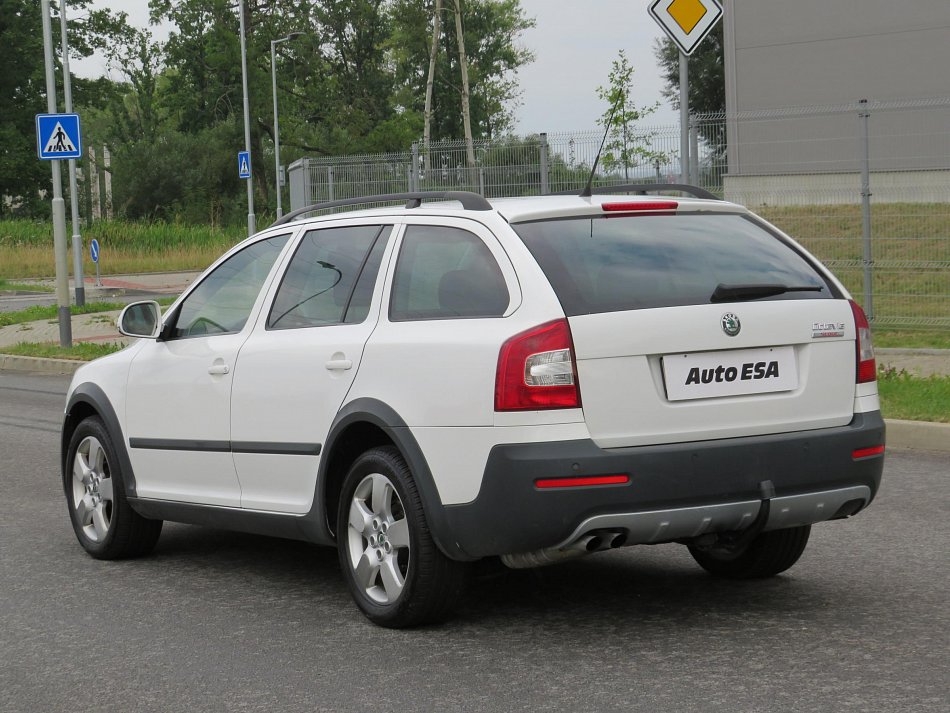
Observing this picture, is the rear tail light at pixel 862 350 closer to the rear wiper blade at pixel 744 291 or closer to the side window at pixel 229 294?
the rear wiper blade at pixel 744 291

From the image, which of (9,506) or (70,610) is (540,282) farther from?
(9,506)

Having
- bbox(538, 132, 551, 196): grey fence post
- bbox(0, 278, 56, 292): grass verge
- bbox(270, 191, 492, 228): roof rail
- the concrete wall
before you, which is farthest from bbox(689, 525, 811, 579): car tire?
bbox(0, 278, 56, 292): grass verge

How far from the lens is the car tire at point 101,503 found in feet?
22.7

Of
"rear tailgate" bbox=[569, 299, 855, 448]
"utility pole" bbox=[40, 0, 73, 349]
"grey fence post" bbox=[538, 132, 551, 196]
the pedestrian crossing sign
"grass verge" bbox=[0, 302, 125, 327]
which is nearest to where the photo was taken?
"rear tailgate" bbox=[569, 299, 855, 448]

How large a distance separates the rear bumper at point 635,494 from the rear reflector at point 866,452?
249mm

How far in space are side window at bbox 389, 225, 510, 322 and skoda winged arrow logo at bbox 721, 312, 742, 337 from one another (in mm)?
753

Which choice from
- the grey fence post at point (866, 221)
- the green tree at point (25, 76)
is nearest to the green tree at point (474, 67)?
the green tree at point (25, 76)

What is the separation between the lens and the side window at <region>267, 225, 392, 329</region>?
579 centimetres

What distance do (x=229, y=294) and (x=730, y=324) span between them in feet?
8.07

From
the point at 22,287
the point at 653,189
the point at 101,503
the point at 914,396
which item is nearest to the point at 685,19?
the point at 914,396

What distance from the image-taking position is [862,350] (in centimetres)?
547

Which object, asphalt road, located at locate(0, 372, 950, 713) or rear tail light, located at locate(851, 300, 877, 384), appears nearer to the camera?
asphalt road, located at locate(0, 372, 950, 713)

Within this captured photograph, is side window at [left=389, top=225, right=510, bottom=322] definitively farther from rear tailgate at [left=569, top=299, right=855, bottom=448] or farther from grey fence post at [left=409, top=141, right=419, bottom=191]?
grey fence post at [left=409, top=141, right=419, bottom=191]

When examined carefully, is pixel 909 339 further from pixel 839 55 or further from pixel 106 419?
pixel 839 55
